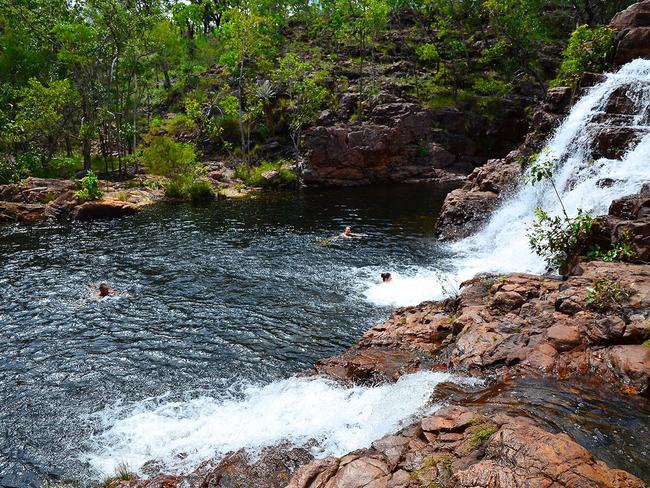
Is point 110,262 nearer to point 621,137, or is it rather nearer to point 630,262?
point 630,262

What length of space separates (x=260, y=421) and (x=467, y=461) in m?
6.03

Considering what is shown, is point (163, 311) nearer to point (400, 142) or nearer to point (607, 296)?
point (607, 296)

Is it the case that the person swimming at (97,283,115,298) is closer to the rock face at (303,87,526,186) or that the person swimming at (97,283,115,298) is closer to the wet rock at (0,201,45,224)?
the wet rock at (0,201,45,224)

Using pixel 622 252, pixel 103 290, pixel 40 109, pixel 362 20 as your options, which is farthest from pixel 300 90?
pixel 622 252

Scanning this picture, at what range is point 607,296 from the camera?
12438 millimetres

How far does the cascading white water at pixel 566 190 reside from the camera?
2070 cm

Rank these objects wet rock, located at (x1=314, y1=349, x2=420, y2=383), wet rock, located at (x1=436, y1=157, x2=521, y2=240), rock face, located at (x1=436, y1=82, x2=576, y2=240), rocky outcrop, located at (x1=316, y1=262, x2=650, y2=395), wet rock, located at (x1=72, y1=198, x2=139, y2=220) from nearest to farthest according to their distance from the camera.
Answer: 1. rocky outcrop, located at (x1=316, y1=262, x2=650, y2=395)
2. wet rock, located at (x1=314, y1=349, x2=420, y2=383)
3. rock face, located at (x1=436, y1=82, x2=576, y2=240)
4. wet rock, located at (x1=436, y1=157, x2=521, y2=240)
5. wet rock, located at (x1=72, y1=198, x2=139, y2=220)

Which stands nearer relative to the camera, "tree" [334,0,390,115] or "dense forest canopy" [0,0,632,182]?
"dense forest canopy" [0,0,632,182]

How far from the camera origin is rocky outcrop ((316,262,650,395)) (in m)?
11.0

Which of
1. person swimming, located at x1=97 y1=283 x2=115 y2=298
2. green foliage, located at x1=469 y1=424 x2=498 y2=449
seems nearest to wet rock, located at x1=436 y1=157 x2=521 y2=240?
person swimming, located at x1=97 y1=283 x2=115 y2=298

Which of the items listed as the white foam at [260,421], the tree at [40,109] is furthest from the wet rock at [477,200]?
the tree at [40,109]

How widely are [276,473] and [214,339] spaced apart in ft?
27.9

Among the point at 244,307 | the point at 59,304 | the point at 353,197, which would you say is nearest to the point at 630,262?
the point at 244,307

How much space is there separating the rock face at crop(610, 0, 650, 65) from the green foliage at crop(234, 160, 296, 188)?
110ft
